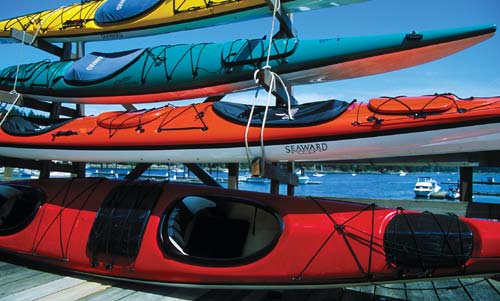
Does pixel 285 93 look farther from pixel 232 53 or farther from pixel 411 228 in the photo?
pixel 411 228

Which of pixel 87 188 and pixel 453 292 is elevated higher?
pixel 87 188

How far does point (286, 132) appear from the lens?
326 cm

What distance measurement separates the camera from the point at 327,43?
3.85 m

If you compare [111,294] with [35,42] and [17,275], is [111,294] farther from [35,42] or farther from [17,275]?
[35,42]

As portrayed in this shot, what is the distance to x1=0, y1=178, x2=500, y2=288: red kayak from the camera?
112 inches

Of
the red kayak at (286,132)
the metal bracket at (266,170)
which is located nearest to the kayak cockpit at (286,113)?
the red kayak at (286,132)

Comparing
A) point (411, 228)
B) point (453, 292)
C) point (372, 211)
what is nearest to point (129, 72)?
point (372, 211)

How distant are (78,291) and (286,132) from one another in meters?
2.29

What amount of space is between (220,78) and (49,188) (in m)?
2.43

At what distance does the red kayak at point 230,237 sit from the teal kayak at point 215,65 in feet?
4.10

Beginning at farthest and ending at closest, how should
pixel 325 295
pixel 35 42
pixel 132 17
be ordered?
pixel 35 42
pixel 132 17
pixel 325 295

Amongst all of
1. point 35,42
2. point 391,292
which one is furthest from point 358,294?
point 35,42

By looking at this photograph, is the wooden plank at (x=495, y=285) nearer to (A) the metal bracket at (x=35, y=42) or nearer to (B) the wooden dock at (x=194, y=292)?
(B) the wooden dock at (x=194, y=292)

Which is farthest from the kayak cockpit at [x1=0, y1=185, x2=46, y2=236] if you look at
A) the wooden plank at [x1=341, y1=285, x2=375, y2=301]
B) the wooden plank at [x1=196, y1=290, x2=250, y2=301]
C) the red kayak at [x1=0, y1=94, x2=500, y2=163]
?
the wooden plank at [x1=341, y1=285, x2=375, y2=301]
